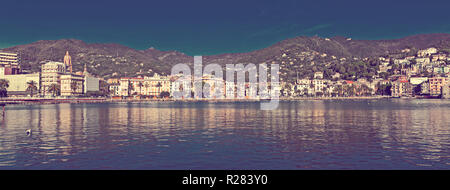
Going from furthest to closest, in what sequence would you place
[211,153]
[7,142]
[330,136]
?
[330,136] → [7,142] → [211,153]

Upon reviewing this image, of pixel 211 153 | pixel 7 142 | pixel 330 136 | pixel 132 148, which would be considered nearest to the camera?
pixel 211 153

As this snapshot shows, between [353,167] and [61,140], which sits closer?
[353,167]

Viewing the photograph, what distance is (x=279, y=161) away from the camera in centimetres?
2253

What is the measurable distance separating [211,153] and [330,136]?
46.5ft

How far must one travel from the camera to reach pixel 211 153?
2567cm

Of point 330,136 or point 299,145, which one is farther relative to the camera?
point 330,136
